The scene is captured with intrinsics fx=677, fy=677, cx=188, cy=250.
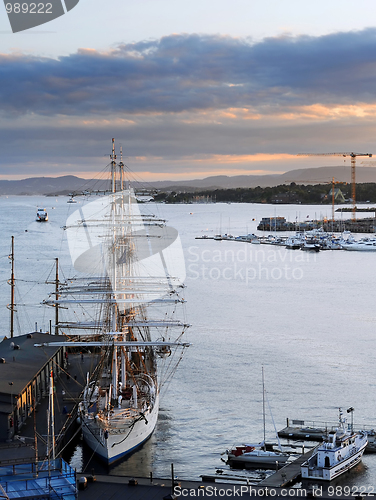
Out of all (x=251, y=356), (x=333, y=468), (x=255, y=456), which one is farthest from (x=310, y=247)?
(x=333, y=468)

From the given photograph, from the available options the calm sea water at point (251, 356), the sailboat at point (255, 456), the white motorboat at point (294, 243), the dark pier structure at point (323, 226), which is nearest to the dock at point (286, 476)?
the sailboat at point (255, 456)

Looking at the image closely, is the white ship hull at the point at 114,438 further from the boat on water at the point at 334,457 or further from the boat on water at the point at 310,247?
the boat on water at the point at 310,247

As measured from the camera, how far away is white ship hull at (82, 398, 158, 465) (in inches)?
775

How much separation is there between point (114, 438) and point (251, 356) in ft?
41.8

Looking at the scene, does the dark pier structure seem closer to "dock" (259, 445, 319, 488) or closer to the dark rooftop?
the dark rooftop

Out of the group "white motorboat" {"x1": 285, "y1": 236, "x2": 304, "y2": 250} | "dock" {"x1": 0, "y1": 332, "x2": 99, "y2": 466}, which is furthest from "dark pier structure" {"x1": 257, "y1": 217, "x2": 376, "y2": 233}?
"dock" {"x1": 0, "y1": 332, "x2": 99, "y2": 466}

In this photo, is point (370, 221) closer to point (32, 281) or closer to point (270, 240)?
point (270, 240)

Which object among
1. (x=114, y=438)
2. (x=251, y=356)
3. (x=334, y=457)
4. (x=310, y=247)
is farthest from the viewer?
(x=310, y=247)

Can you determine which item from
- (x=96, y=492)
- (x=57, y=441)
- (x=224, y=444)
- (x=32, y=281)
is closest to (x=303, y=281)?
(x=32, y=281)

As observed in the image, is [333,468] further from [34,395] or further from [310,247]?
[310,247]

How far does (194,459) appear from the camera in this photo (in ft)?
65.9

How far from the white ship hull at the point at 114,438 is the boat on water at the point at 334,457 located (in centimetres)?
519

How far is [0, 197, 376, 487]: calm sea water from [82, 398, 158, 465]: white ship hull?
32 centimetres

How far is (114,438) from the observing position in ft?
65.1
